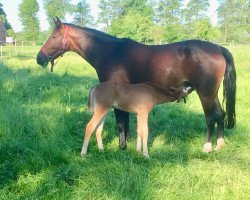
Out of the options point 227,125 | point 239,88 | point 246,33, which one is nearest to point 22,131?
point 227,125

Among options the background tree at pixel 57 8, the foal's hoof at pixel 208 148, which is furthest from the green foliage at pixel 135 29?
the background tree at pixel 57 8

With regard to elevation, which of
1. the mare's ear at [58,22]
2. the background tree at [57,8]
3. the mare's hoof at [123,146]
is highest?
the background tree at [57,8]

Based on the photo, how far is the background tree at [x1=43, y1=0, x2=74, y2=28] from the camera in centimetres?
8594

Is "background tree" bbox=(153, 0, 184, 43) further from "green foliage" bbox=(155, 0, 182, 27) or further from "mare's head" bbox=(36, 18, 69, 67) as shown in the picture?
"mare's head" bbox=(36, 18, 69, 67)

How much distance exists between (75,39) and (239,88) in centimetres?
683

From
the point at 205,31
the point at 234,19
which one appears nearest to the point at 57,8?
the point at 234,19

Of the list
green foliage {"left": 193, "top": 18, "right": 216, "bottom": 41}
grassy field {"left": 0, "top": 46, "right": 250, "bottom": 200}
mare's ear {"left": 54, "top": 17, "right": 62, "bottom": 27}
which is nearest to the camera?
grassy field {"left": 0, "top": 46, "right": 250, "bottom": 200}

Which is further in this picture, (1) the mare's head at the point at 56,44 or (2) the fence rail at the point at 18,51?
(2) the fence rail at the point at 18,51

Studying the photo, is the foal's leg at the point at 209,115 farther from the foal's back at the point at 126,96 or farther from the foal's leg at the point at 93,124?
the foal's leg at the point at 93,124

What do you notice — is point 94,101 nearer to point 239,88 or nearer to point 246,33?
point 239,88

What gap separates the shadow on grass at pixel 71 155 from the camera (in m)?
3.82

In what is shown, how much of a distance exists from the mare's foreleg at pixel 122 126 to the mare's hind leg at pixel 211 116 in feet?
4.37

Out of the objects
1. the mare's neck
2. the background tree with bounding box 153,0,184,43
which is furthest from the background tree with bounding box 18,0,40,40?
the mare's neck

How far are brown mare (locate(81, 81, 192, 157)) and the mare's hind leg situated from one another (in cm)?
53
